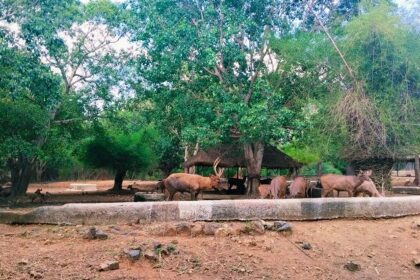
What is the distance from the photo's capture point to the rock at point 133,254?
7066 millimetres

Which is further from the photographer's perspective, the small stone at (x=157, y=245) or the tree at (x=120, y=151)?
the tree at (x=120, y=151)

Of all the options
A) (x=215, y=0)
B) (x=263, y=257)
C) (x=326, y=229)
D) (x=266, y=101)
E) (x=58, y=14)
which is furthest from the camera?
(x=215, y=0)

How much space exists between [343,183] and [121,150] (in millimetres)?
14863

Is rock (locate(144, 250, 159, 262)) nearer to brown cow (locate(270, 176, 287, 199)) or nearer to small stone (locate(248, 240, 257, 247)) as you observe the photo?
small stone (locate(248, 240, 257, 247))

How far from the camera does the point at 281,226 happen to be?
28.6 ft

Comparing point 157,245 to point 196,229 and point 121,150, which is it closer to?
point 196,229

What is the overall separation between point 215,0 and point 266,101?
4.17 metres

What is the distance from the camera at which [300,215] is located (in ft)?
31.1

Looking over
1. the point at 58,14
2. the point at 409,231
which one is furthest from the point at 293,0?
the point at 409,231

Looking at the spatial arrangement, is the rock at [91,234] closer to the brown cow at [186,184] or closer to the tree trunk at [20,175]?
the brown cow at [186,184]

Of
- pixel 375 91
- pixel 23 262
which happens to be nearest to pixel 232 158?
pixel 375 91

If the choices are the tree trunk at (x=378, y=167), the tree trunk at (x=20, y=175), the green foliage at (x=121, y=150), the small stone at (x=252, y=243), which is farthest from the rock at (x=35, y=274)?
the green foliage at (x=121, y=150)

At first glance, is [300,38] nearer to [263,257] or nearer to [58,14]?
[58,14]

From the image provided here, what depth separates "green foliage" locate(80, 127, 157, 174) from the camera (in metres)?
25.8
